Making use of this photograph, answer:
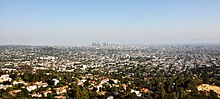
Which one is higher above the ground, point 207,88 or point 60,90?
point 60,90

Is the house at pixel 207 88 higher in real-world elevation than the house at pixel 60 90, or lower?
lower

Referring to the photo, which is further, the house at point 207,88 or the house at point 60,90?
the house at point 207,88

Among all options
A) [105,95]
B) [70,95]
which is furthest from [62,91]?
[105,95]

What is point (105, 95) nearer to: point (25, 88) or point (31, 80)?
point (25, 88)

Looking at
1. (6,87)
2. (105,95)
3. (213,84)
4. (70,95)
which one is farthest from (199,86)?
(6,87)

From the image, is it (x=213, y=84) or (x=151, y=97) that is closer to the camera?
(x=151, y=97)

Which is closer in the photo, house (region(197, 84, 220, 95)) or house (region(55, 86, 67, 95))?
house (region(55, 86, 67, 95))

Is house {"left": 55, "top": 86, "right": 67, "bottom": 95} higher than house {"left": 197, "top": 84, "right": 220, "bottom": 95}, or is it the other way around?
house {"left": 55, "top": 86, "right": 67, "bottom": 95}

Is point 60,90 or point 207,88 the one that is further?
point 207,88

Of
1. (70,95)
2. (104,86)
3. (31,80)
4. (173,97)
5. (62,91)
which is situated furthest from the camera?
(31,80)

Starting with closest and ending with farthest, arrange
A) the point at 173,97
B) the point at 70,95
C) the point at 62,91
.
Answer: the point at 173,97 < the point at 70,95 < the point at 62,91
